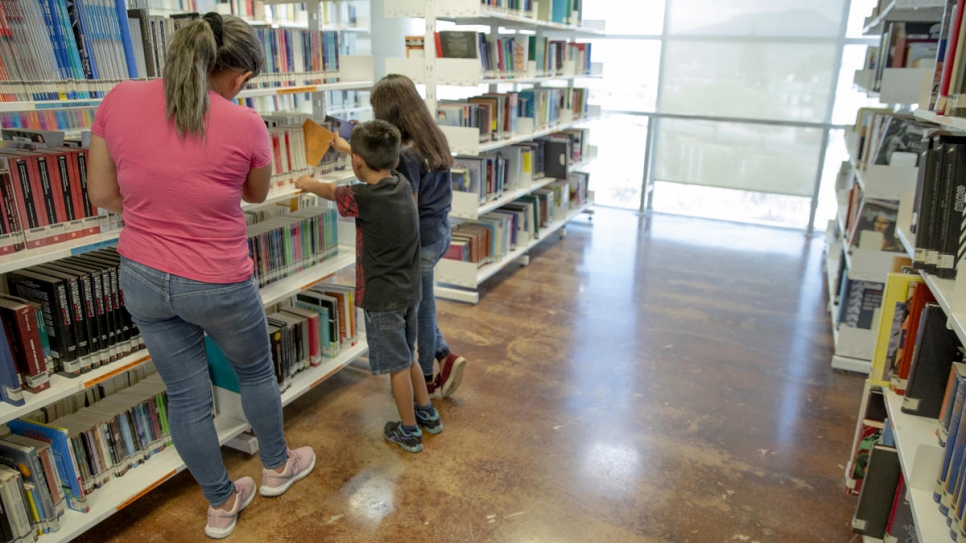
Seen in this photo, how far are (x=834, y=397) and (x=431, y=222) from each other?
230 centimetres

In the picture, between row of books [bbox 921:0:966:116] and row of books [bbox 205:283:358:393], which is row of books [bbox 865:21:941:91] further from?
row of books [bbox 205:283:358:393]

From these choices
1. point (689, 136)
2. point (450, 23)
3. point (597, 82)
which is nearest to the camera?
point (450, 23)

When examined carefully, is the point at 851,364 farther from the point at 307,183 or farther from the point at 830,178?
the point at 830,178

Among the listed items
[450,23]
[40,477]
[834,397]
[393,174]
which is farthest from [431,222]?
[450,23]

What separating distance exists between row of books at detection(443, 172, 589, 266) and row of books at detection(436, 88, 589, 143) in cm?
60

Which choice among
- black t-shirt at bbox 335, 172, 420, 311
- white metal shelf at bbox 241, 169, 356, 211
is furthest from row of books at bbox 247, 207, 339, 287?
black t-shirt at bbox 335, 172, 420, 311

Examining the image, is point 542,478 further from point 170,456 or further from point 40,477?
point 40,477

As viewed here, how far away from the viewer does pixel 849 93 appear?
6.31 meters

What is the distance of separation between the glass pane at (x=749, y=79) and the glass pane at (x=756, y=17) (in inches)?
4.6

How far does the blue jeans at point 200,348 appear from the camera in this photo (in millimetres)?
1883

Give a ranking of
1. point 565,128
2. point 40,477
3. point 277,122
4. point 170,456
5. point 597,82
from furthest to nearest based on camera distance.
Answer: point 597,82 → point 565,128 → point 277,122 → point 170,456 → point 40,477

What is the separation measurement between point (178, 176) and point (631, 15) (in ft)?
20.5

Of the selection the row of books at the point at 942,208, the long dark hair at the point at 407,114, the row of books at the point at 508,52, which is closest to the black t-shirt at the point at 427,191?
the long dark hair at the point at 407,114

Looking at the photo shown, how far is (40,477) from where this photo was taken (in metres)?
1.95
